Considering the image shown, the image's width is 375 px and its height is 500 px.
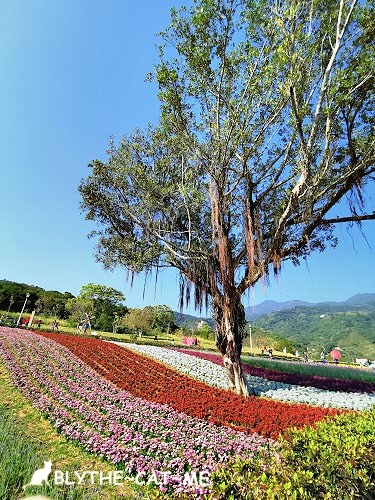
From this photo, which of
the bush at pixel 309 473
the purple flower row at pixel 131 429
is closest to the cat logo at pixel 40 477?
the purple flower row at pixel 131 429

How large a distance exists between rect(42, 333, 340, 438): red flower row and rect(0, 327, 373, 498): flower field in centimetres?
2

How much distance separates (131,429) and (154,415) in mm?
1083

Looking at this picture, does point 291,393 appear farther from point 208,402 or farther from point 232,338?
point 208,402

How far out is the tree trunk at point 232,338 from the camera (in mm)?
9297

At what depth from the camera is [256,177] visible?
9.41 metres

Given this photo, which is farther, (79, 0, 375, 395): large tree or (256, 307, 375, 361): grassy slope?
(256, 307, 375, 361): grassy slope

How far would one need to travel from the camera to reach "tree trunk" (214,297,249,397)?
30.5 ft

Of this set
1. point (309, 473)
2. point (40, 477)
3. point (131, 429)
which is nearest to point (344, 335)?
point (131, 429)

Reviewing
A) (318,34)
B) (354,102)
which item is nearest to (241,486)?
(354,102)

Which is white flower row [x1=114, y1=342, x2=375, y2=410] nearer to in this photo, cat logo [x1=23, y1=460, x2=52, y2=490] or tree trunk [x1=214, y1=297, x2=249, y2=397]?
tree trunk [x1=214, y1=297, x2=249, y2=397]

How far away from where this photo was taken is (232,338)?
9297mm

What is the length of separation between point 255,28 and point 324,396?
11677 millimetres

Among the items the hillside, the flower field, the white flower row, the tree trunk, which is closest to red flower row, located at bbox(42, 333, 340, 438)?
the flower field

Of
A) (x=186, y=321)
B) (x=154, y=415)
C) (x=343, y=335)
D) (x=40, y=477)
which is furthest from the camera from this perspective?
(x=343, y=335)
